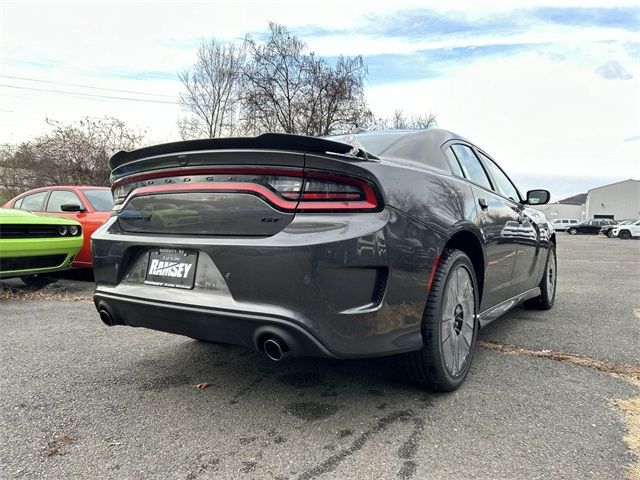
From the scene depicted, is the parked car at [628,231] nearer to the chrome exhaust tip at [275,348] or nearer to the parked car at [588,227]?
the parked car at [588,227]

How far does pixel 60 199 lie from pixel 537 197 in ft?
21.3

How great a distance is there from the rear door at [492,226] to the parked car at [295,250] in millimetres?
374

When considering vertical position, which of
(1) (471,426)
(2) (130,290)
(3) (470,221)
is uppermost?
(3) (470,221)

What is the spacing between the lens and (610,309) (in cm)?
500

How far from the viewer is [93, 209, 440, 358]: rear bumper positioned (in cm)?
200

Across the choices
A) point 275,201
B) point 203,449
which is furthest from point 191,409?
point 275,201

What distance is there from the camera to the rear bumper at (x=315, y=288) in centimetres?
200

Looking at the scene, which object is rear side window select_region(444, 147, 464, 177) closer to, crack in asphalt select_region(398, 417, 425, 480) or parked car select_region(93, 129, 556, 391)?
parked car select_region(93, 129, 556, 391)

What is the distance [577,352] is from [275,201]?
2.64m

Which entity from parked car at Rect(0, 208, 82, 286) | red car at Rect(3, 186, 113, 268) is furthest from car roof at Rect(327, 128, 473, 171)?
red car at Rect(3, 186, 113, 268)

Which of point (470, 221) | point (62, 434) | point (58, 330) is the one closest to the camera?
point (62, 434)

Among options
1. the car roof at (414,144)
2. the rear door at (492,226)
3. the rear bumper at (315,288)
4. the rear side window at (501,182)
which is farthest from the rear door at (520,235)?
the rear bumper at (315,288)

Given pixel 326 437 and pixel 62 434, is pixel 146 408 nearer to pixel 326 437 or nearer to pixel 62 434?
pixel 62 434

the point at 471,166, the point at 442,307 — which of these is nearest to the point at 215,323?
the point at 442,307
